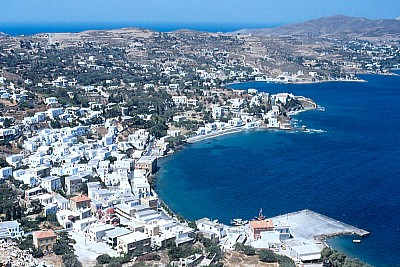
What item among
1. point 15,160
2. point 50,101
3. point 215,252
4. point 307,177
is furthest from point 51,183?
point 50,101

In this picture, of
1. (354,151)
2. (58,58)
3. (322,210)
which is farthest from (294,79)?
(322,210)

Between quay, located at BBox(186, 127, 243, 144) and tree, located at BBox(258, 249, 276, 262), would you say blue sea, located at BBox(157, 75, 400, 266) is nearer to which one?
quay, located at BBox(186, 127, 243, 144)

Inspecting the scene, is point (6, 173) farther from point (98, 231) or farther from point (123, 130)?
point (123, 130)

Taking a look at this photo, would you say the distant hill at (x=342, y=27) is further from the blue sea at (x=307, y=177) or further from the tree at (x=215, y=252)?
the tree at (x=215, y=252)

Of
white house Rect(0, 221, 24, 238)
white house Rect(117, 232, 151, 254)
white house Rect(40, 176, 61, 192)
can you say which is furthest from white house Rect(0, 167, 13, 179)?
white house Rect(117, 232, 151, 254)

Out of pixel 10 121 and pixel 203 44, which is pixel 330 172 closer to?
pixel 10 121
